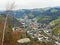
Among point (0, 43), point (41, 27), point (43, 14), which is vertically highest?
point (43, 14)

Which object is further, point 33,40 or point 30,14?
point 30,14

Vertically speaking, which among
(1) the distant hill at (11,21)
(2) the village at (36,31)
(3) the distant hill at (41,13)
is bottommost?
(2) the village at (36,31)

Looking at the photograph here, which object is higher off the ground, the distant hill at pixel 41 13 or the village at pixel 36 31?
the distant hill at pixel 41 13

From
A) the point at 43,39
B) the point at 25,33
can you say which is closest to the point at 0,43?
the point at 25,33

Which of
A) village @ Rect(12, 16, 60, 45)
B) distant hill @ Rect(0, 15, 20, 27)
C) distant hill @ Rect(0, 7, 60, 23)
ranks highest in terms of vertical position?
distant hill @ Rect(0, 7, 60, 23)

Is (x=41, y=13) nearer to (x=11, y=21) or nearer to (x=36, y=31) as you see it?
(x=36, y=31)

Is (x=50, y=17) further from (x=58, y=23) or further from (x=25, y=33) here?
(x=25, y=33)

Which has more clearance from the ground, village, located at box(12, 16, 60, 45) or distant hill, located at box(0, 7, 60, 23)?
distant hill, located at box(0, 7, 60, 23)

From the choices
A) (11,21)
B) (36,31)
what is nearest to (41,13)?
(36,31)

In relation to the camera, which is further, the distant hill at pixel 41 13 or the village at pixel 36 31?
the distant hill at pixel 41 13

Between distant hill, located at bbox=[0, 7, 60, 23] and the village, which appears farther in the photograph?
distant hill, located at bbox=[0, 7, 60, 23]

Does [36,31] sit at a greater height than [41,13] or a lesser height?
lesser
